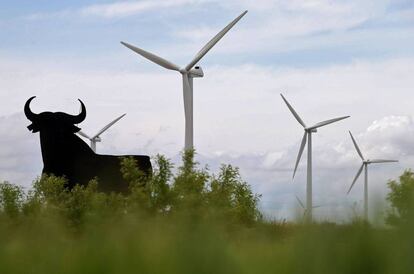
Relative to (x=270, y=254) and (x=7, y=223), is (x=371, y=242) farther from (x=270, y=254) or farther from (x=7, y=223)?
(x=7, y=223)

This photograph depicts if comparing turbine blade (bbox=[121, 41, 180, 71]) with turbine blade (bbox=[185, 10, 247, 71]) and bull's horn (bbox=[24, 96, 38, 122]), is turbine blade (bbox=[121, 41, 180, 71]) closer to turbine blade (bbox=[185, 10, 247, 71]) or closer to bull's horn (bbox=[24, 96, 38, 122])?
turbine blade (bbox=[185, 10, 247, 71])

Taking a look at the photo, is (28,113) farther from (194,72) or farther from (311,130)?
(311,130)

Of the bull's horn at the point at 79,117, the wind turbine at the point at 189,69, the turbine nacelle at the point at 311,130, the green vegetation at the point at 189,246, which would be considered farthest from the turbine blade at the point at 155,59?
the green vegetation at the point at 189,246

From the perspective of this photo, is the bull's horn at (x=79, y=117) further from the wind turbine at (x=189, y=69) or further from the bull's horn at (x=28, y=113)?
the wind turbine at (x=189, y=69)

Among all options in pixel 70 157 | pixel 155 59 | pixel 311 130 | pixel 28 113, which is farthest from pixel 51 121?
pixel 311 130

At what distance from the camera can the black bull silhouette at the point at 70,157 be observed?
3434cm

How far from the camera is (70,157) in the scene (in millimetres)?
34750

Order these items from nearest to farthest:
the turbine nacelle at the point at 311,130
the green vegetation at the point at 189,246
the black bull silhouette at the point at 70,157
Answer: the green vegetation at the point at 189,246, the black bull silhouette at the point at 70,157, the turbine nacelle at the point at 311,130

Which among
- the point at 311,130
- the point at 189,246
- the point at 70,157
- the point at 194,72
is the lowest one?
the point at 189,246

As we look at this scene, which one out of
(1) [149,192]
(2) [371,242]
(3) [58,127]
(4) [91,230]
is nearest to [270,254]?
(2) [371,242]

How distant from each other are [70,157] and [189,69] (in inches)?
416

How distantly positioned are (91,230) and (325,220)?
72.2 inches

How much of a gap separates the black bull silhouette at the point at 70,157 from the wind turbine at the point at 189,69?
458 centimetres

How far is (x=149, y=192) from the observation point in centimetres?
2908
